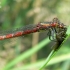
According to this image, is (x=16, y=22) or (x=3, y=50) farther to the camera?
(x=16, y=22)

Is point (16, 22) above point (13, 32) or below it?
above

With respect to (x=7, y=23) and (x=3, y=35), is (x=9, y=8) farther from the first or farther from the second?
(x=3, y=35)

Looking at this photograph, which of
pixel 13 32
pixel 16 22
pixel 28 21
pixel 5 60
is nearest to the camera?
pixel 13 32

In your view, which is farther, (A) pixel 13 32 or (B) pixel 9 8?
(B) pixel 9 8

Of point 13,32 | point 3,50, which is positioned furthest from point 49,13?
point 13,32

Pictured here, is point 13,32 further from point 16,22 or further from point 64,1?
point 64,1

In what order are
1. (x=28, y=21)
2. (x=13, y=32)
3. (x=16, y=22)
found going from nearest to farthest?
(x=13, y=32), (x=16, y=22), (x=28, y=21)

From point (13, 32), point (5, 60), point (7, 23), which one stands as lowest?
point (13, 32)

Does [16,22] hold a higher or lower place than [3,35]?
higher

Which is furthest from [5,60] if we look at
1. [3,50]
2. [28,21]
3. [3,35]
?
[3,35]
